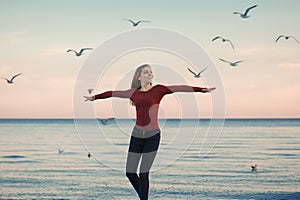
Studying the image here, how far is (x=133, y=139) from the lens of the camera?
941 cm

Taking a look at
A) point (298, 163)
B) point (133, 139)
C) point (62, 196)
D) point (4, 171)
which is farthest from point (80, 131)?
point (298, 163)

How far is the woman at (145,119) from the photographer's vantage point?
30.6 feet

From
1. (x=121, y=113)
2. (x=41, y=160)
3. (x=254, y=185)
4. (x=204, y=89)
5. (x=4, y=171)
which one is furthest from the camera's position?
(x=41, y=160)

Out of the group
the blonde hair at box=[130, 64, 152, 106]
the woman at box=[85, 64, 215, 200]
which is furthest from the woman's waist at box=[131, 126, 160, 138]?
the blonde hair at box=[130, 64, 152, 106]

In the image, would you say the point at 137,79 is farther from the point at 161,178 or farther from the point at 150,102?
the point at 161,178

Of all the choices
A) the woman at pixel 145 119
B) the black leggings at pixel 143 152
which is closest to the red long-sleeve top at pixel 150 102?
the woman at pixel 145 119

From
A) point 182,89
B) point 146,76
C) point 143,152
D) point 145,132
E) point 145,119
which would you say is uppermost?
point 146,76

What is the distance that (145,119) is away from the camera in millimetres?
9352

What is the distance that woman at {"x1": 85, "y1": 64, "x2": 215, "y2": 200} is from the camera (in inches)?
367

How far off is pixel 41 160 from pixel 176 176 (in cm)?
1061

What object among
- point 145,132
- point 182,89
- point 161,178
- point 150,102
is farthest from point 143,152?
point 161,178

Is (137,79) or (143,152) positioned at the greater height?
(137,79)

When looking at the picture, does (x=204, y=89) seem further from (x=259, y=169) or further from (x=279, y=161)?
(x=279, y=161)

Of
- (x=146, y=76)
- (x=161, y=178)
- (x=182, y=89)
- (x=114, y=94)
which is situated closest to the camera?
(x=182, y=89)
